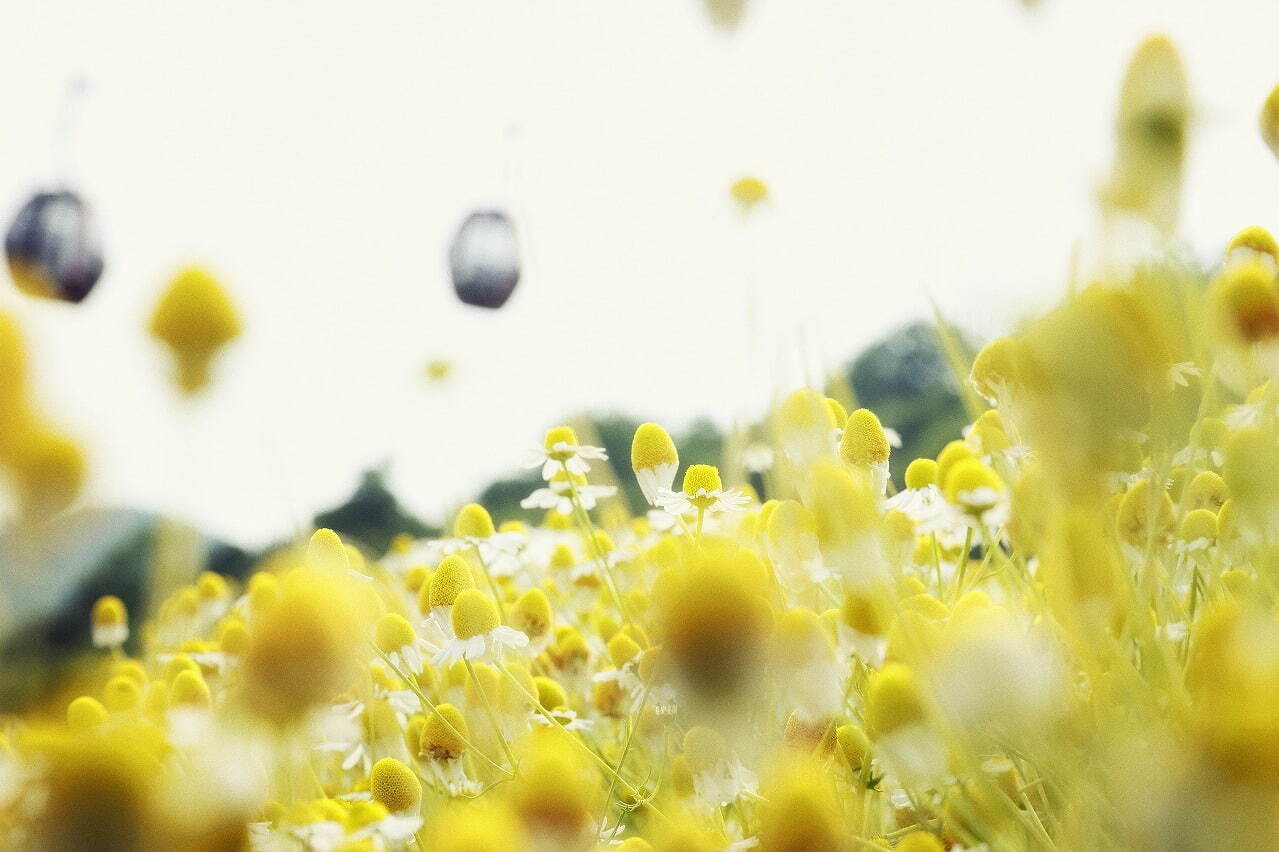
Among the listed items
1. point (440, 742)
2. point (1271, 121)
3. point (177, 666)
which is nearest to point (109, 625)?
point (177, 666)

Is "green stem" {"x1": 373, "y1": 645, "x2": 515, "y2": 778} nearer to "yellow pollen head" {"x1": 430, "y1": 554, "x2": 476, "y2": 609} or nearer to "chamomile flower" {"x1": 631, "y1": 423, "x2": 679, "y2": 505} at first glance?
"yellow pollen head" {"x1": 430, "y1": 554, "x2": 476, "y2": 609}

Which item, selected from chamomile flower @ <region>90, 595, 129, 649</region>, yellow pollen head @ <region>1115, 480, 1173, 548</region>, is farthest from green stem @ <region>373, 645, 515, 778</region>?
chamomile flower @ <region>90, 595, 129, 649</region>

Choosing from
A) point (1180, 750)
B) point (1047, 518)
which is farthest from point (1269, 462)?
point (1180, 750)

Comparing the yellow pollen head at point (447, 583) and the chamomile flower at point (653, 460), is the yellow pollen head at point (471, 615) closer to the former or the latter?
the yellow pollen head at point (447, 583)

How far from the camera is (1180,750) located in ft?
1.21

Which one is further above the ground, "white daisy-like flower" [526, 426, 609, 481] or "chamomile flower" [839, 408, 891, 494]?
"chamomile flower" [839, 408, 891, 494]

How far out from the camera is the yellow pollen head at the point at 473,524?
43.1 inches

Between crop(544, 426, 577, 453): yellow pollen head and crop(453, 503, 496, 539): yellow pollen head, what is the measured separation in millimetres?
102

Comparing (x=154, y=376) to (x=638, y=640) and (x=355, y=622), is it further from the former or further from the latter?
(x=638, y=640)

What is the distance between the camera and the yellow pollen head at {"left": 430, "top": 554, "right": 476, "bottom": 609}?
0.91m

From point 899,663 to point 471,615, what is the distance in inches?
16.2

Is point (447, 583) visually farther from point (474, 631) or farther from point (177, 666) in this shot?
point (177, 666)

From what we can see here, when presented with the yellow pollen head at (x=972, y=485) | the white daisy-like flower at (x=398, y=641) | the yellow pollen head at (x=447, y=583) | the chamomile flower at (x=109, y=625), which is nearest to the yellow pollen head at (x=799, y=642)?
the yellow pollen head at (x=972, y=485)

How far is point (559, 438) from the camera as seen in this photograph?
1.15 m
